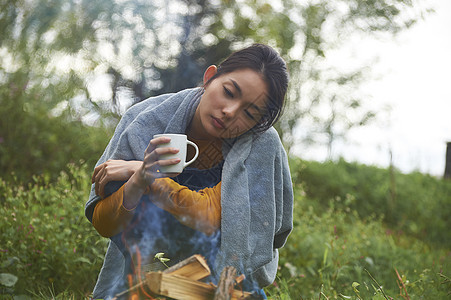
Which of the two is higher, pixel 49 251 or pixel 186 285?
pixel 186 285

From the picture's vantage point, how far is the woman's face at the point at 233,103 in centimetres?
106

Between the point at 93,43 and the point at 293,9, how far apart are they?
37.8 inches

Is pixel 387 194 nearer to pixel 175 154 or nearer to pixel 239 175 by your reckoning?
pixel 239 175

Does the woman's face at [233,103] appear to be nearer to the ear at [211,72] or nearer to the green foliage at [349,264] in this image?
the ear at [211,72]

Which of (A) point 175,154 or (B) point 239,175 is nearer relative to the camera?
(A) point 175,154

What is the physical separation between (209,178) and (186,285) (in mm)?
509

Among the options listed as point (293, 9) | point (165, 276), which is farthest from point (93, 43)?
point (165, 276)

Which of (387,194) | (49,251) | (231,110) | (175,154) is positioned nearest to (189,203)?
(175,154)

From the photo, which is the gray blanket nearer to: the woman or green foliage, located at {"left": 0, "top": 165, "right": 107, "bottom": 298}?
the woman

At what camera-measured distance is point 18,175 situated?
2836 millimetres

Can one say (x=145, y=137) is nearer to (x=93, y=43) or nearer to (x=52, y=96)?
(x=93, y=43)

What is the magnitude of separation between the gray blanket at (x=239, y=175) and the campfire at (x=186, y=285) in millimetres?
243

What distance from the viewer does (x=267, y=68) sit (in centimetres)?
112

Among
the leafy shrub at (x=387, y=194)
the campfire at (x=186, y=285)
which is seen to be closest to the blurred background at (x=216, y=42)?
the campfire at (x=186, y=285)
